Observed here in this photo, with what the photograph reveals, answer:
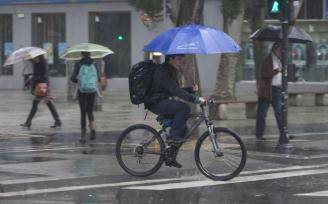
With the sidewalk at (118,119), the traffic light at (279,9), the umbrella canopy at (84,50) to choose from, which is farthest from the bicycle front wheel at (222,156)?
the umbrella canopy at (84,50)

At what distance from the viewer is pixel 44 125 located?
18.4 meters

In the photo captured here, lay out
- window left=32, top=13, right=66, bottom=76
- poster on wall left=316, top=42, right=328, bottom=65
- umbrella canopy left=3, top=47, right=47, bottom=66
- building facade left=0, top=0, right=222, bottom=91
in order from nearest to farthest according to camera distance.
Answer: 1. umbrella canopy left=3, top=47, right=47, bottom=66
2. poster on wall left=316, top=42, right=328, bottom=65
3. building facade left=0, top=0, right=222, bottom=91
4. window left=32, top=13, right=66, bottom=76

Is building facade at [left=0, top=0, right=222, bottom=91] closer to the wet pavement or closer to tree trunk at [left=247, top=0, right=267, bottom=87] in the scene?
tree trunk at [left=247, top=0, right=267, bottom=87]

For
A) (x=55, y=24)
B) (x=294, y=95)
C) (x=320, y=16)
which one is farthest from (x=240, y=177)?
(x=55, y=24)

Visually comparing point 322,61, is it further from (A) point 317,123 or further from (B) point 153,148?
(B) point 153,148

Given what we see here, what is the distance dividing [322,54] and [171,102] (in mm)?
24659

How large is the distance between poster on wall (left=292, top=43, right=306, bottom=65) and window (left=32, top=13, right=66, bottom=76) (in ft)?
39.0

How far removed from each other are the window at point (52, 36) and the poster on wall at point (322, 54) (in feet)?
42.3

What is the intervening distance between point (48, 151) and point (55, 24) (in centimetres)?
2765

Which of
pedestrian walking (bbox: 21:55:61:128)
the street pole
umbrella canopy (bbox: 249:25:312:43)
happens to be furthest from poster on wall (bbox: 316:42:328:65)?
the street pole

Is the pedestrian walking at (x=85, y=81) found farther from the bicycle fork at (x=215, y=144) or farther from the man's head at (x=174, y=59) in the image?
the bicycle fork at (x=215, y=144)

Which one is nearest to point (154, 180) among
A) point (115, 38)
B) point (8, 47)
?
point (115, 38)

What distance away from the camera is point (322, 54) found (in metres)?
33.2

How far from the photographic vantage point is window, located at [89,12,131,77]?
37.9 meters
